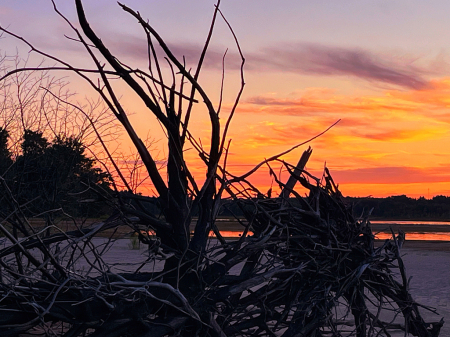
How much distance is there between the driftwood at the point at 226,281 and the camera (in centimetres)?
316

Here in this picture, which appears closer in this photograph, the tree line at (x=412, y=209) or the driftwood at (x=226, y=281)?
the driftwood at (x=226, y=281)

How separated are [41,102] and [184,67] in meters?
6.48

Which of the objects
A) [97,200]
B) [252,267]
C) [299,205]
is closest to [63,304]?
[97,200]

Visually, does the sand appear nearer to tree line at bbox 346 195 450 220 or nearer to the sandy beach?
the sandy beach

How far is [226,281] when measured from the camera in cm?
360

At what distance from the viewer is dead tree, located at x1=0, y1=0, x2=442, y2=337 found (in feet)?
10.2

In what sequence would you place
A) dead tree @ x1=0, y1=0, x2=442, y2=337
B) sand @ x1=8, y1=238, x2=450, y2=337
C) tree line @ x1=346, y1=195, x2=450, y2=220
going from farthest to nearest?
1. tree line @ x1=346, y1=195, x2=450, y2=220
2. sand @ x1=8, y1=238, x2=450, y2=337
3. dead tree @ x1=0, y1=0, x2=442, y2=337

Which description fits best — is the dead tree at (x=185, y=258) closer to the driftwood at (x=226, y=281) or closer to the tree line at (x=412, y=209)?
the driftwood at (x=226, y=281)

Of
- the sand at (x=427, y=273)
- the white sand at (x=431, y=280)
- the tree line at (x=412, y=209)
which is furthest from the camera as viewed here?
the tree line at (x=412, y=209)

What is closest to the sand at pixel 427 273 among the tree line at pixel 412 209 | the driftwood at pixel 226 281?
the driftwood at pixel 226 281

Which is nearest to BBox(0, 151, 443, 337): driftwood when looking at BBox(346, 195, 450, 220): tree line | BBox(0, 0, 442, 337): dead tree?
BBox(0, 0, 442, 337): dead tree

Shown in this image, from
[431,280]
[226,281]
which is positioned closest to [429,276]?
[431,280]

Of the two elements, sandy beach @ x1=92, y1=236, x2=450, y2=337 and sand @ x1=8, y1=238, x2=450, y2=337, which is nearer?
sandy beach @ x1=92, y1=236, x2=450, y2=337

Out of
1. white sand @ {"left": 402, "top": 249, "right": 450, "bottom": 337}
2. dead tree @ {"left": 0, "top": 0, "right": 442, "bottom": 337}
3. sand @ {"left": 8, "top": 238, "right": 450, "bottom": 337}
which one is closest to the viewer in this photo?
dead tree @ {"left": 0, "top": 0, "right": 442, "bottom": 337}
